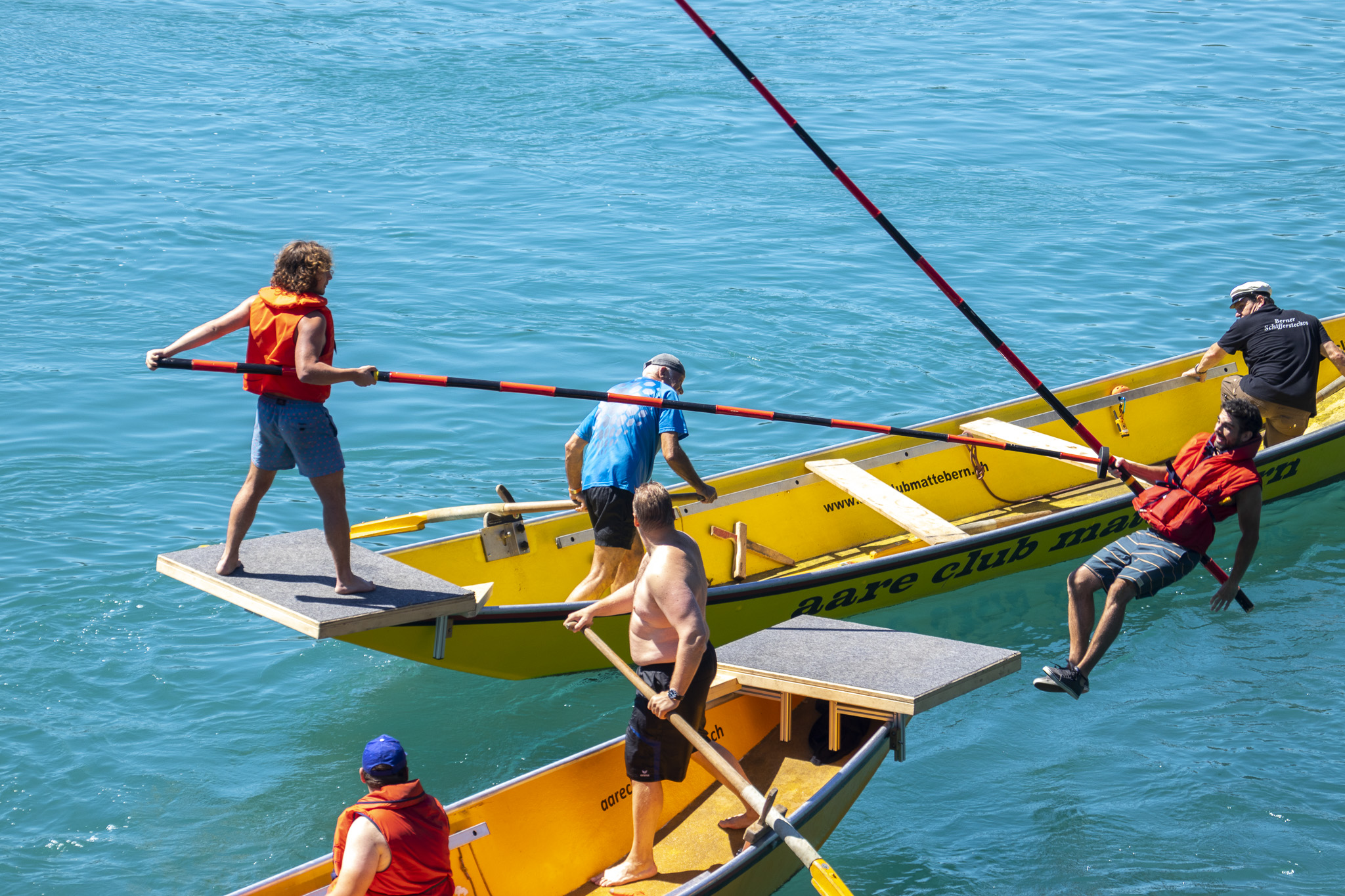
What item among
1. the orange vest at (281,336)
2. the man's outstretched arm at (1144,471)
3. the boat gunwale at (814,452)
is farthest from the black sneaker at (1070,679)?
the orange vest at (281,336)

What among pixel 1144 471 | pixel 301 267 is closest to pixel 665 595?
pixel 301 267

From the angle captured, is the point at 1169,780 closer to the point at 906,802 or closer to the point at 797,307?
the point at 906,802

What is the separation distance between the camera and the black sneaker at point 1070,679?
7449mm

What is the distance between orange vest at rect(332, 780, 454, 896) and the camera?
15.8 feet

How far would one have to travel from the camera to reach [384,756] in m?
4.88

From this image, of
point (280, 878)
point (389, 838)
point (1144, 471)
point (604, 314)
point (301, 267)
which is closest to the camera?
point (389, 838)

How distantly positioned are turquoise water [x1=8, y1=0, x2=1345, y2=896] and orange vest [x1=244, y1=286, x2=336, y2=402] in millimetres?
2640

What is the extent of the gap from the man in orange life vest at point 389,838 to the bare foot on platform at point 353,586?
185cm

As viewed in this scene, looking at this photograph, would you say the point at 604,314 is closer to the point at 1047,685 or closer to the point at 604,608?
the point at 1047,685

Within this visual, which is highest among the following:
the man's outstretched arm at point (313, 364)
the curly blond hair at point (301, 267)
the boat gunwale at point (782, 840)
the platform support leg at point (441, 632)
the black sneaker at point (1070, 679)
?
the curly blond hair at point (301, 267)

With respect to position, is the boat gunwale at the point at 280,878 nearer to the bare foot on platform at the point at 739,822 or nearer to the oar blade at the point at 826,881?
the oar blade at the point at 826,881

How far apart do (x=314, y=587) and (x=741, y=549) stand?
3664 mm

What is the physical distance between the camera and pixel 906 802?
24.3 ft

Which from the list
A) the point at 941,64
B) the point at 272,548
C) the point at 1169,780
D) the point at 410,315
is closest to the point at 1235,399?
→ the point at 1169,780
